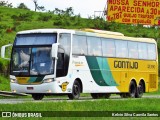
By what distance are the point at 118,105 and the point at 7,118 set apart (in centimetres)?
728

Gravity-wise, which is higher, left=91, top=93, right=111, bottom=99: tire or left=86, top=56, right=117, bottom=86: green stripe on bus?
left=86, top=56, right=117, bottom=86: green stripe on bus

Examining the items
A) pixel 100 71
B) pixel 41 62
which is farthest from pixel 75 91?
pixel 100 71

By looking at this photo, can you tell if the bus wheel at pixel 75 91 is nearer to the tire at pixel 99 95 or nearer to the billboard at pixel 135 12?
the tire at pixel 99 95

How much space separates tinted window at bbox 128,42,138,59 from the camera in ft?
112

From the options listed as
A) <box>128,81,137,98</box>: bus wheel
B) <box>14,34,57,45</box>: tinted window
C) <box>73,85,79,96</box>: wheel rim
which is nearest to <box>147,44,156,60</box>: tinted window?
<box>128,81,137,98</box>: bus wheel

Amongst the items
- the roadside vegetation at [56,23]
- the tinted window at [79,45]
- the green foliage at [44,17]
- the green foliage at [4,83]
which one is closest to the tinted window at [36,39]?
the tinted window at [79,45]

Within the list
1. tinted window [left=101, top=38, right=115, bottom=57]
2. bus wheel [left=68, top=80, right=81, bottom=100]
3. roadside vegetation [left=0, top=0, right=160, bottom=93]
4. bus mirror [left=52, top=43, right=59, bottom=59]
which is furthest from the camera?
roadside vegetation [left=0, top=0, right=160, bottom=93]

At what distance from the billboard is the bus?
2355 cm

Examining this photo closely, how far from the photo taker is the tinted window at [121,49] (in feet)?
108

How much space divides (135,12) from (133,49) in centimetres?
2523

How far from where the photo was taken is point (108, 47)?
32281 mm

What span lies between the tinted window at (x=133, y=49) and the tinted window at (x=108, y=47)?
5.53 ft

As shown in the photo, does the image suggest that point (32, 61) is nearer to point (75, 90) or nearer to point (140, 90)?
point (75, 90)

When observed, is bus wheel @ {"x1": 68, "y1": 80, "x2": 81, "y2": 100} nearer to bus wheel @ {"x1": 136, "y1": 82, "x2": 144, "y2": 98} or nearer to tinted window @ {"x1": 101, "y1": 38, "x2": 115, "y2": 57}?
tinted window @ {"x1": 101, "y1": 38, "x2": 115, "y2": 57}
